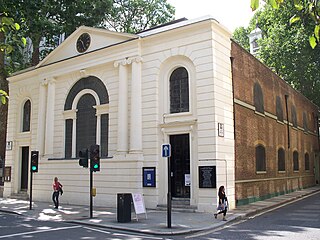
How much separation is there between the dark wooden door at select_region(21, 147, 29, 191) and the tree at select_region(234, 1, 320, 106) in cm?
2425

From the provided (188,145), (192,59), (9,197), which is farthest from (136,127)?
(9,197)

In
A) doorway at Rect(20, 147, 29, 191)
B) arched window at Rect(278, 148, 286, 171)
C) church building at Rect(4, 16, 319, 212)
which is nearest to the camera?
church building at Rect(4, 16, 319, 212)

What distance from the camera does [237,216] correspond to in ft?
47.6

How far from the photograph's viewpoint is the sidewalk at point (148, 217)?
1217 cm

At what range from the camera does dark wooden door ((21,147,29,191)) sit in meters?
24.4

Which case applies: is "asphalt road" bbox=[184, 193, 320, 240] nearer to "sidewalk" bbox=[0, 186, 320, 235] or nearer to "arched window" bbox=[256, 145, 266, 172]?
"sidewalk" bbox=[0, 186, 320, 235]

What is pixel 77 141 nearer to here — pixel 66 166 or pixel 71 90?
pixel 66 166

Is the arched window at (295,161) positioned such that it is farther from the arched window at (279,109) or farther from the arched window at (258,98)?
the arched window at (258,98)

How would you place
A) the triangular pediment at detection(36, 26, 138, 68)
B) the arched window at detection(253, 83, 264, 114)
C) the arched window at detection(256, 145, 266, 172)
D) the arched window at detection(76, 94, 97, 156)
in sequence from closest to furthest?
the triangular pediment at detection(36, 26, 138, 68)
the arched window at detection(256, 145, 266, 172)
the arched window at detection(76, 94, 97, 156)
the arched window at detection(253, 83, 264, 114)

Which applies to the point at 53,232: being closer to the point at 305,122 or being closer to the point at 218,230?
the point at 218,230

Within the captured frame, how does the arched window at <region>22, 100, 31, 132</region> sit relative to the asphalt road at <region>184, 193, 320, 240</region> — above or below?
above

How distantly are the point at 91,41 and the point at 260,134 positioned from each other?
11.4 metres

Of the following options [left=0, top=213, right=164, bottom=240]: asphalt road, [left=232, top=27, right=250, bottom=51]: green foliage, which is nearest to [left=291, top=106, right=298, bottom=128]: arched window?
[left=232, top=27, right=250, bottom=51]: green foliage

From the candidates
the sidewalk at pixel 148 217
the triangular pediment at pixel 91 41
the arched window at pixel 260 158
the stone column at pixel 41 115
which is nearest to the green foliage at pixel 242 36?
the arched window at pixel 260 158
